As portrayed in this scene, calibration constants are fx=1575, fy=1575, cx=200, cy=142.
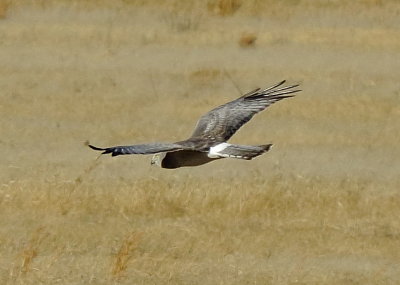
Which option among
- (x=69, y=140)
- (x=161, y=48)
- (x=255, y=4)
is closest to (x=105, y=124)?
(x=69, y=140)

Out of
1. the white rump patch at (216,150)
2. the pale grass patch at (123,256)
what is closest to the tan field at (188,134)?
the pale grass patch at (123,256)

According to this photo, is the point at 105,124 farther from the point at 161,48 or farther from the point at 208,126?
the point at 208,126

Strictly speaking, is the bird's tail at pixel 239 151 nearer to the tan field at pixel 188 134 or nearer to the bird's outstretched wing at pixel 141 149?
the bird's outstretched wing at pixel 141 149

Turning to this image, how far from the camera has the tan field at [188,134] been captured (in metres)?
13.1

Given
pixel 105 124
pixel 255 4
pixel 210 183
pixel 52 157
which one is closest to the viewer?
pixel 210 183

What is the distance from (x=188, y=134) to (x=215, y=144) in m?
5.60

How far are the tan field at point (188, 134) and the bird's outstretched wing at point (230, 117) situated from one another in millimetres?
1035

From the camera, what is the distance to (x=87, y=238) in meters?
13.5

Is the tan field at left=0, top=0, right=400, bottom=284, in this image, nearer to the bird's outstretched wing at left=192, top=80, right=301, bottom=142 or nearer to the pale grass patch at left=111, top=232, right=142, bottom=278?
the pale grass patch at left=111, top=232, right=142, bottom=278

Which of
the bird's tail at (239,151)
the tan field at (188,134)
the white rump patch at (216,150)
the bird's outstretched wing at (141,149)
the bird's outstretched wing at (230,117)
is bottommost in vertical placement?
the tan field at (188,134)

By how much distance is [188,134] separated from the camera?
18047mm

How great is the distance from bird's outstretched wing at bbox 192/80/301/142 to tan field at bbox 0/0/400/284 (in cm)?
104

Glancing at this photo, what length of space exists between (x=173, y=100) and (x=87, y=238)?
6.07 m

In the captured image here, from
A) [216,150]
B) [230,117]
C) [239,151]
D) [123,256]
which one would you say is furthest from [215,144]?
[123,256]
